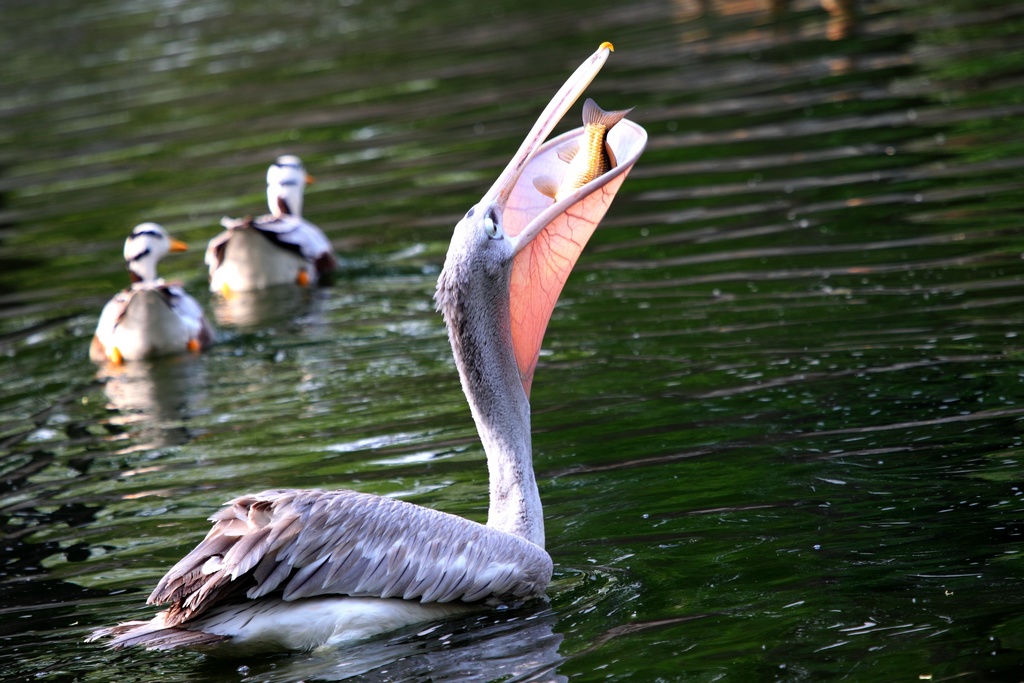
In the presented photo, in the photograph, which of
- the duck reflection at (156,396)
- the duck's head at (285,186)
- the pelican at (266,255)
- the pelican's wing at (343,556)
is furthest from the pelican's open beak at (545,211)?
the duck's head at (285,186)

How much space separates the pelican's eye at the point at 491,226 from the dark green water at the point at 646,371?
1160 mm

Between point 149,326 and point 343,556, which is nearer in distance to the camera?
point 343,556

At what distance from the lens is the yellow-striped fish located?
15.8ft

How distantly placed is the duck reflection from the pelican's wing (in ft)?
8.67

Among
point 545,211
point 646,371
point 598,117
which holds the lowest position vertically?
point 646,371

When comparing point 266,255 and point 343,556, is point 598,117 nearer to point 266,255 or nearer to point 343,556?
point 343,556

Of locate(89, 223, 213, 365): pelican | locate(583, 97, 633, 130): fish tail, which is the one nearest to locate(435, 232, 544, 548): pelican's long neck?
locate(583, 97, 633, 130): fish tail

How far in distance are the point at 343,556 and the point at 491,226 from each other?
3.85 ft

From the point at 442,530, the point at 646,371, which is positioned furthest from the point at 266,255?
the point at 442,530

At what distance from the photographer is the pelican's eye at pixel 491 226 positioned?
181 inches

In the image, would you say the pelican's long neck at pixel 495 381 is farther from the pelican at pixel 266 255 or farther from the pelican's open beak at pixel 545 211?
the pelican at pixel 266 255

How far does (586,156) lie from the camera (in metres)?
Answer: 4.88

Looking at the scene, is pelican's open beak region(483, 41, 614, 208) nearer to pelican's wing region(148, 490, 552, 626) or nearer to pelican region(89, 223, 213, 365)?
pelican's wing region(148, 490, 552, 626)

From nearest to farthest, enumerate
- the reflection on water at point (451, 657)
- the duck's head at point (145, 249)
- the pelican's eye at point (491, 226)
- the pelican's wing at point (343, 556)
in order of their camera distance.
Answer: the reflection on water at point (451, 657), the pelican's wing at point (343, 556), the pelican's eye at point (491, 226), the duck's head at point (145, 249)
